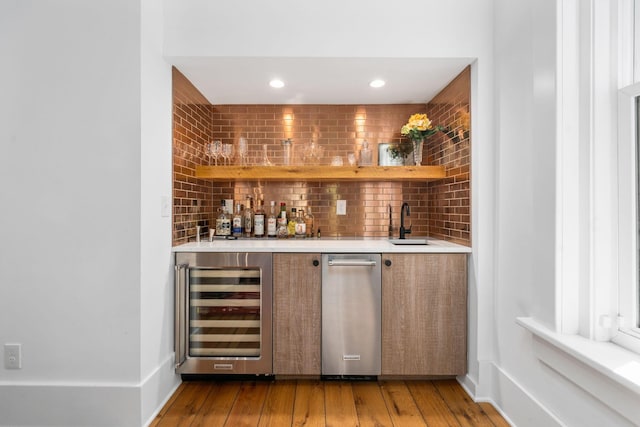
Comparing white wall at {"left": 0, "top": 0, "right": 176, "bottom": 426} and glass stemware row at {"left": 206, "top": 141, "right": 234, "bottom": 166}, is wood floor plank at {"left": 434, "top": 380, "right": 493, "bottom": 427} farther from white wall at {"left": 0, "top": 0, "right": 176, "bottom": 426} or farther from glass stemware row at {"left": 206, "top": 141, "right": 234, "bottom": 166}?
glass stemware row at {"left": 206, "top": 141, "right": 234, "bottom": 166}

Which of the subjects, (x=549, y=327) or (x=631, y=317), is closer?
(x=631, y=317)

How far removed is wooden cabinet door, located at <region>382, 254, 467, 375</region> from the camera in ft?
7.45

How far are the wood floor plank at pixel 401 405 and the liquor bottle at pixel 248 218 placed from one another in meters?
1.56

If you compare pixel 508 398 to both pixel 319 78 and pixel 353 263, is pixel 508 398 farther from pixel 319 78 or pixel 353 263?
pixel 319 78

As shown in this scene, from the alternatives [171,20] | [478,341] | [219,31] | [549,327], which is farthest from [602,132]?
[171,20]

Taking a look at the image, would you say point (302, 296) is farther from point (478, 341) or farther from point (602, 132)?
point (602, 132)

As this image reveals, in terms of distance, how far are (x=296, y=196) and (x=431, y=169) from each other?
1.14 meters

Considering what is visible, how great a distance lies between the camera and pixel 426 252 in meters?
2.27

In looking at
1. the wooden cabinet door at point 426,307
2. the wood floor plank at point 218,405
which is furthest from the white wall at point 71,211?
the wooden cabinet door at point 426,307

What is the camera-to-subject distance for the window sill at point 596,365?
1207mm

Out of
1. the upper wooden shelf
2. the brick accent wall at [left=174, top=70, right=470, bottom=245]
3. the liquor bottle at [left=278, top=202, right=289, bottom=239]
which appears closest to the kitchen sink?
the brick accent wall at [left=174, top=70, right=470, bottom=245]

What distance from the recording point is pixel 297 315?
90.0 inches

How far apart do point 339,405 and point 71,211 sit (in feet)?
5.94

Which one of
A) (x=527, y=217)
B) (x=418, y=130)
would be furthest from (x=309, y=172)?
(x=527, y=217)
